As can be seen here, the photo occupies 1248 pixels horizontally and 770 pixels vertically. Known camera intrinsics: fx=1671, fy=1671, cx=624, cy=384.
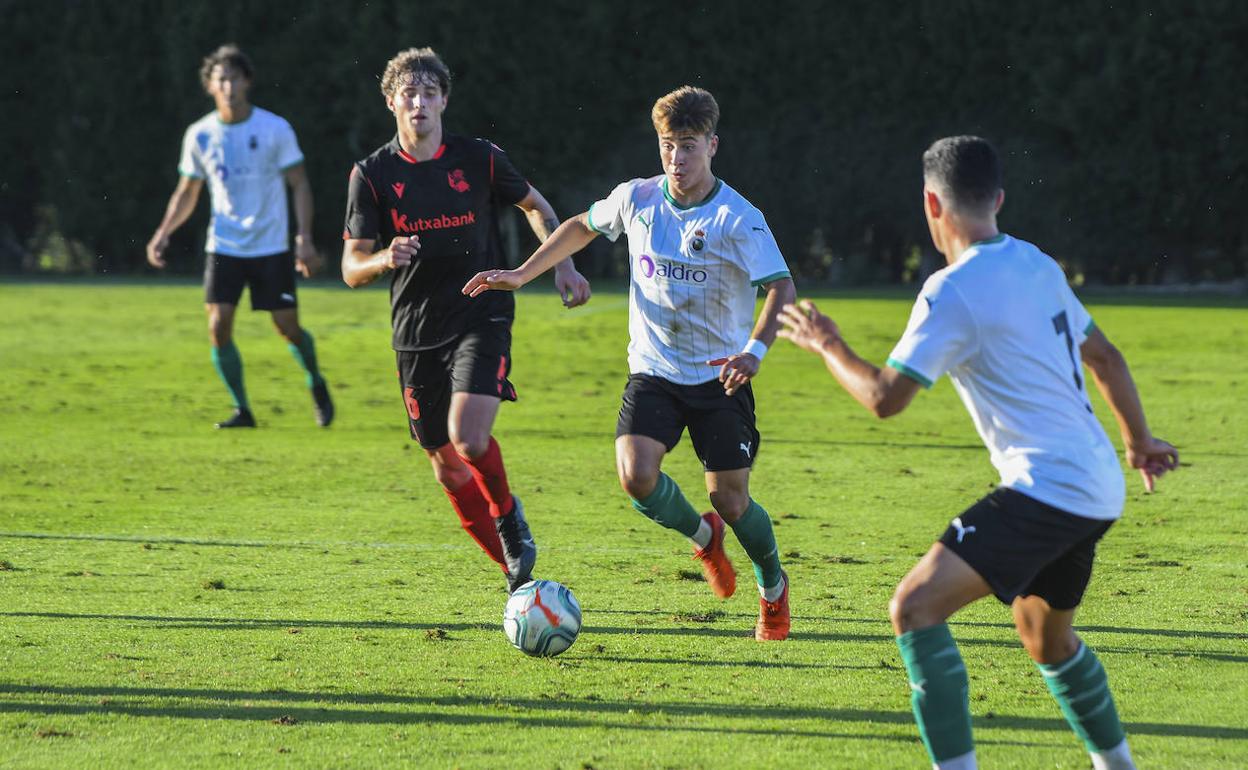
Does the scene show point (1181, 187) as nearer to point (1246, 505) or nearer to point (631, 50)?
point (631, 50)

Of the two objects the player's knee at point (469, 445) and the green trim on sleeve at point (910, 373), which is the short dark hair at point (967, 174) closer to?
the green trim on sleeve at point (910, 373)

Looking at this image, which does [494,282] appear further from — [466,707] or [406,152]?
[466,707]

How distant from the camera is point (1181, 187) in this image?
91.9 feet

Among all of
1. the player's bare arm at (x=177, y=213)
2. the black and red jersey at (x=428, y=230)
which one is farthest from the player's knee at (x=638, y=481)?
the player's bare arm at (x=177, y=213)

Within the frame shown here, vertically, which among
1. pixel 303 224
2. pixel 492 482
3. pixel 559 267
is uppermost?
pixel 559 267

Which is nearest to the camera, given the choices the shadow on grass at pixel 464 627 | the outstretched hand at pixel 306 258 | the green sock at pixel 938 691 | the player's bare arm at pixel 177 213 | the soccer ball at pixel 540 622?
the green sock at pixel 938 691

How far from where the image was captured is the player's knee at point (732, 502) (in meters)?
6.26

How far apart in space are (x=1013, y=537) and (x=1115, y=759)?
26.5 inches

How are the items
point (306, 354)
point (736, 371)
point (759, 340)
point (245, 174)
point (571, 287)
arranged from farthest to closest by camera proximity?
point (306, 354)
point (245, 174)
point (571, 287)
point (759, 340)
point (736, 371)

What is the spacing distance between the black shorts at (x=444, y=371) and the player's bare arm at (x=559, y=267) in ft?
1.11

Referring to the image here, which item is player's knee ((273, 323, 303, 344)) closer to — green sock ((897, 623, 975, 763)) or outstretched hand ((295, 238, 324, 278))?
outstretched hand ((295, 238, 324, 278))

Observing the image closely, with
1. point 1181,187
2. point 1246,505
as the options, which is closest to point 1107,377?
point 1246,505

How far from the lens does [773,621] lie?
611 centimetres

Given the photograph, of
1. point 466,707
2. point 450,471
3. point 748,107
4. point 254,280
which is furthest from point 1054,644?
point 748,107
